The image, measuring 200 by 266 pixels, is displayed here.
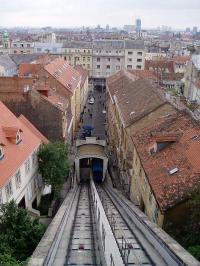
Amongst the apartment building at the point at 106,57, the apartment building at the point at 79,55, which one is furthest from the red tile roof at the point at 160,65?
the apartment building at the point at 79,55

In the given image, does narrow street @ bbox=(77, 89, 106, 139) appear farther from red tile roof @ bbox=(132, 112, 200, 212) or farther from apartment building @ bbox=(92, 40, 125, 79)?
red tile roof @ bbox=(132, 112, 200, 212)

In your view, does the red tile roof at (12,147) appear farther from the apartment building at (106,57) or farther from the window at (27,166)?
the apartment building at (106,57)

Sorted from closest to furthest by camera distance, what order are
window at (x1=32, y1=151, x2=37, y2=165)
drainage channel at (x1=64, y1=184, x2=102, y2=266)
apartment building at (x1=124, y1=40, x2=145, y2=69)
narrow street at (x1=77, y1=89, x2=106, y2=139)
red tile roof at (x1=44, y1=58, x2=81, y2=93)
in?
1. drainage channel at (x1=64, y1=184, x2=102, y2=266)
2. window at (x1=32, y1=151, x2=37, y2=165)
3. red tile roof at (x1=44, y1=58, x2=81, y2=93)
4. narrow street at (x1=77, y1=89, x2=106, y2=139)
5. apartment building at (x1=124, y1=40, x2=145, y2=69)

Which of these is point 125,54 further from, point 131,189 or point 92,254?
point 92,254

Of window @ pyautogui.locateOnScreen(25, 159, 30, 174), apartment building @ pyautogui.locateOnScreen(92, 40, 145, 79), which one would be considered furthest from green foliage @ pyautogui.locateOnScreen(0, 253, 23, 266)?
apartment building @ pyautogui.locateOnScreen(92, 40, 145, 79)

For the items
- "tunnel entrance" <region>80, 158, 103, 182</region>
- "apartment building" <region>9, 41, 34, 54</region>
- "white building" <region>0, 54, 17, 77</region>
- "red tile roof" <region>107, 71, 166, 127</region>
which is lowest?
"tunnel entrance" <region>80, 158, 103, 182</region>

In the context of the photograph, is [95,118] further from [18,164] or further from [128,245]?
[128,245]

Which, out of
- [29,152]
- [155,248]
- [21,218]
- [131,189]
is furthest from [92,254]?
[131,189]
